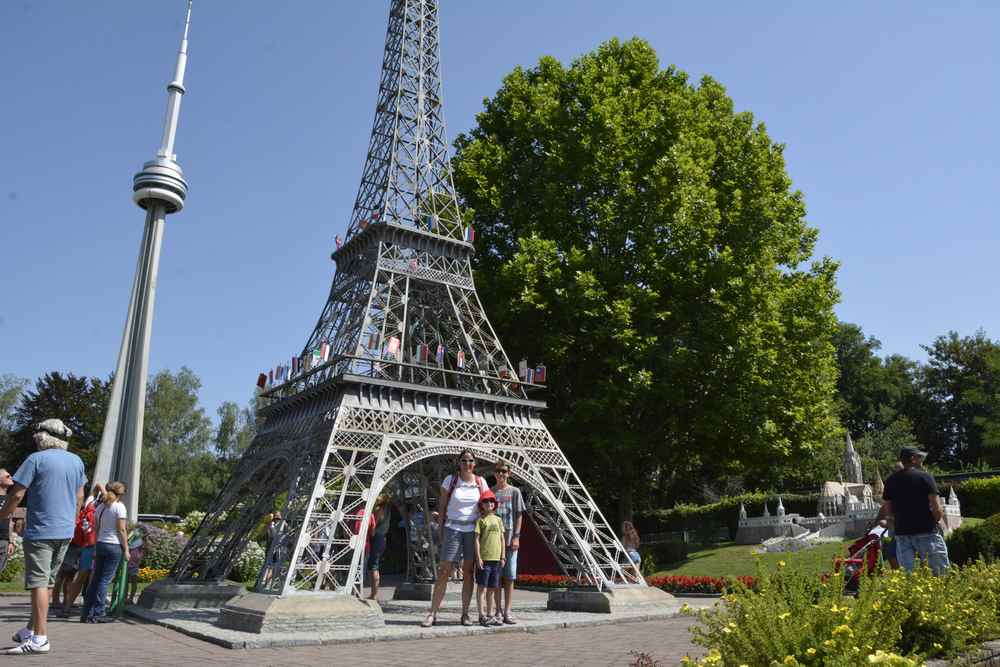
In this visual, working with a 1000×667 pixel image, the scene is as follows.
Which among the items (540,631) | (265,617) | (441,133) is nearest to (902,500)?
(540,631)

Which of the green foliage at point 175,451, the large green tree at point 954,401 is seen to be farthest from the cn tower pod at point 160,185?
the large green tree at point 954,401

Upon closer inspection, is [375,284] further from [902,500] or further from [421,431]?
[902,500]

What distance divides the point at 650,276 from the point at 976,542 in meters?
11.0

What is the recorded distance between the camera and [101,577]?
39.2 feet

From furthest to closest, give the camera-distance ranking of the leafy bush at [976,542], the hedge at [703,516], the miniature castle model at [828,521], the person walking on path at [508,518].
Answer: the hedge at [703,516], the miniature castle model at [828,521], the leafy bush at [976,542], the person walking on path at [508,518]

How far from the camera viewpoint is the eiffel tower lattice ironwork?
14.2 meters

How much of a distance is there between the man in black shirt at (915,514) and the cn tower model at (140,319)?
40544mm

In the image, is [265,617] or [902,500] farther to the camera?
[265,617]

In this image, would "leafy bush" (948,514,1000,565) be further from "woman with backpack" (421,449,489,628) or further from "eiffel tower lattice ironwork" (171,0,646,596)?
"woman with backpack" (421,449,489,628)

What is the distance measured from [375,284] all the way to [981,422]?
4958 centimetres

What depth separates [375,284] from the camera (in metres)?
18.7

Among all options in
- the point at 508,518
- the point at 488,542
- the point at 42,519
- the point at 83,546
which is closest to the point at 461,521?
the point at 488,542

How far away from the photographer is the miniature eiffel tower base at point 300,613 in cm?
1118

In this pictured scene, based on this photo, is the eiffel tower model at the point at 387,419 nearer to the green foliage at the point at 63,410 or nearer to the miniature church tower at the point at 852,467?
the miniature church tower at the point at 852,467
